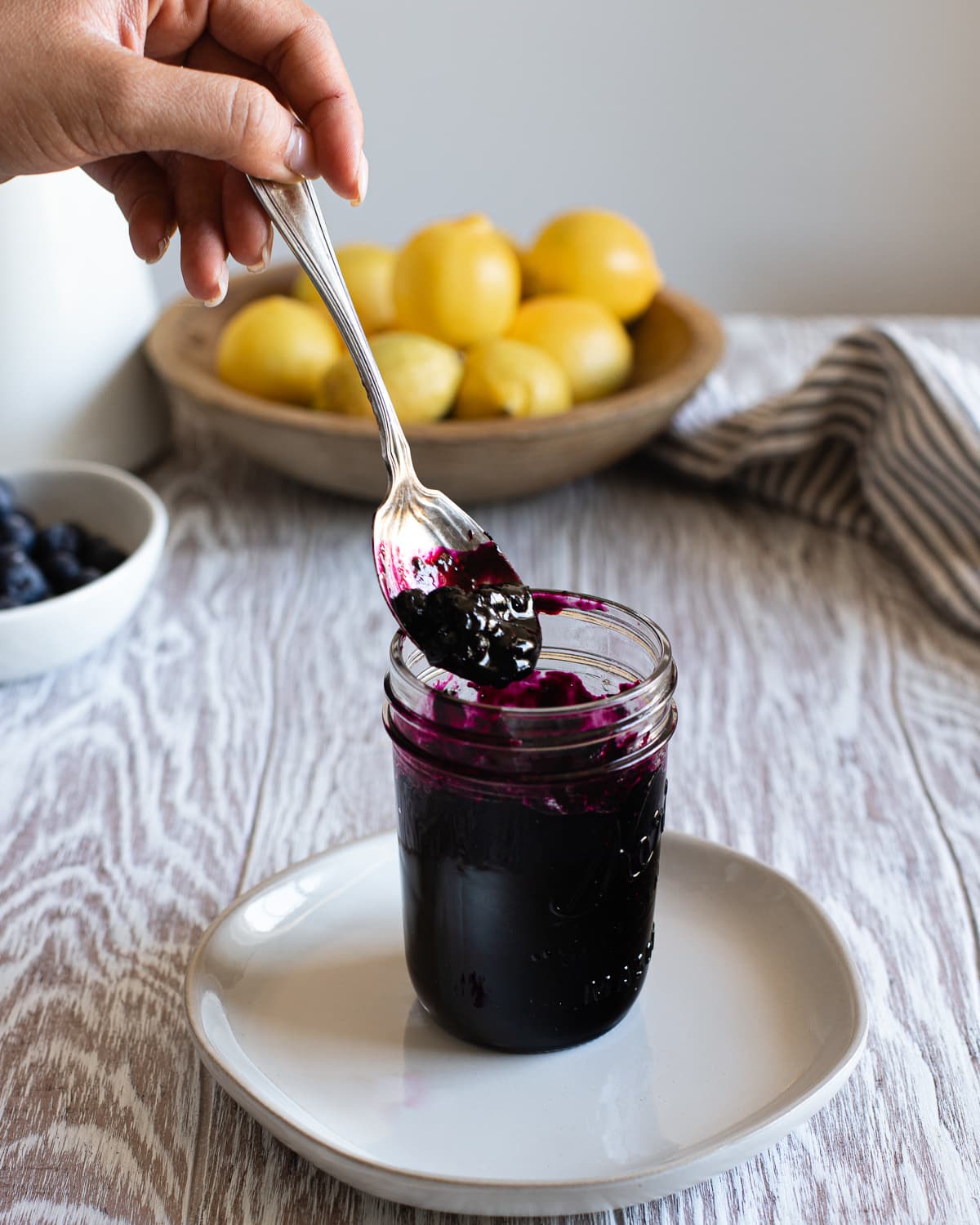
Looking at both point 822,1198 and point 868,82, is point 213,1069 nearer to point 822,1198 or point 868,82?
point 822,1198

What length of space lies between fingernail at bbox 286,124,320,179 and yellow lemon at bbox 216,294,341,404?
45 centimetres

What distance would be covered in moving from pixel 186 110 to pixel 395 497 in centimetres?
21

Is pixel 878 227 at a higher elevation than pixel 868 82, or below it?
below

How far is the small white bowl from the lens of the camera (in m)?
0.92

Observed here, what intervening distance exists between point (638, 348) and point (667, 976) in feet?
2.67

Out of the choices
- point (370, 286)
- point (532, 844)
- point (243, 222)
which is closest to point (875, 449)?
point (370, 286)

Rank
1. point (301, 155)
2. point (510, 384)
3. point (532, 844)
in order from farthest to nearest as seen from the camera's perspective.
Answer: point (510, 384)
point (301, 155)
point (532, 844)

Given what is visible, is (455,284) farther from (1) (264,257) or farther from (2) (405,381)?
(1) (264,257)

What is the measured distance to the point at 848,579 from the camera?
111 cm

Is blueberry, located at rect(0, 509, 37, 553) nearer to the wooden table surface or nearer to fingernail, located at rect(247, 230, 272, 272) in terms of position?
the wooden table surface

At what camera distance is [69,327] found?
117 cm

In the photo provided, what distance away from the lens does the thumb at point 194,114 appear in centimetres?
59

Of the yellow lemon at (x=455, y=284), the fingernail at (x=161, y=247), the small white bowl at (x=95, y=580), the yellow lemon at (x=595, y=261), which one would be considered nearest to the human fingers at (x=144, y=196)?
the fingernail at (x=161, y=247)

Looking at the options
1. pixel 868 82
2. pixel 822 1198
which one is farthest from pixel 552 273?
pixel 868 82
